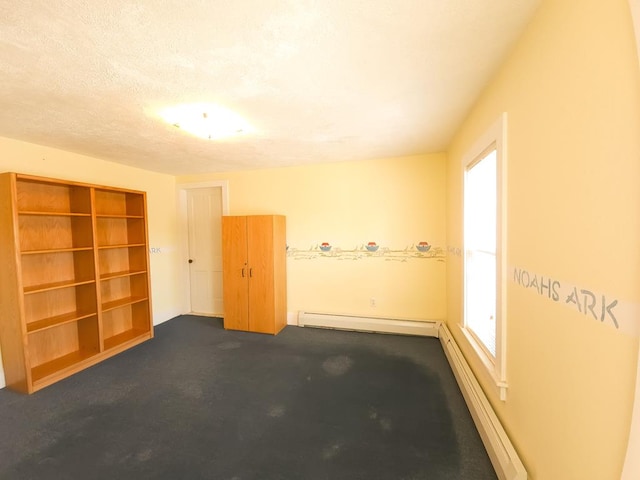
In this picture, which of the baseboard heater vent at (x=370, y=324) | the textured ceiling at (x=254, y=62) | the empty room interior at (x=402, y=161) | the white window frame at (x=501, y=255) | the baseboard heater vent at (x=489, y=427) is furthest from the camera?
the baseboard heater vent at (x=370, y=324)

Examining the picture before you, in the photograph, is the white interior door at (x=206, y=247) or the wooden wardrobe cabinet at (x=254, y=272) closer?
the wooden wardrobe cabinet at (x=254, y=272)

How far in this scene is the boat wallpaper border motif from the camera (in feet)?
11.9

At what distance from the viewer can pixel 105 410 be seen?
87.2 inches

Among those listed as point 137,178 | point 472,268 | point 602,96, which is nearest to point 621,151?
point 602,96

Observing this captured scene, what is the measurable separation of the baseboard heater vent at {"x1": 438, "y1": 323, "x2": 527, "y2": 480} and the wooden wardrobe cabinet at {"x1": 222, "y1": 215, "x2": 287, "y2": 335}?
7.84ft

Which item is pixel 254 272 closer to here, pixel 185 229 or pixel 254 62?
pixel 185 229

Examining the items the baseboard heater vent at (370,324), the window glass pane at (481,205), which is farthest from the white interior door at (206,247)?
the window glass pane at (481,205)

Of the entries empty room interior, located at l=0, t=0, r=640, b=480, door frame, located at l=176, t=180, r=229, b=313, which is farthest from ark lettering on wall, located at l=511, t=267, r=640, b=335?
door frame, located at l=176, t=180, r=229, b=313

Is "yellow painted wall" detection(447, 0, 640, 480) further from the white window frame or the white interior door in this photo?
the white interior door

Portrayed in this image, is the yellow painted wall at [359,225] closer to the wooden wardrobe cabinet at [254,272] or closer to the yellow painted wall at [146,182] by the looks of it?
the wooden wardrobe cabinet at [254,272]

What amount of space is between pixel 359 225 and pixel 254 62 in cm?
265

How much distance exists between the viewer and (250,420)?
2074mm

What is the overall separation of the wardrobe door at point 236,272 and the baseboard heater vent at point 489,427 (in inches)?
111

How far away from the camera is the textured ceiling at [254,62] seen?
1187 millimetres
